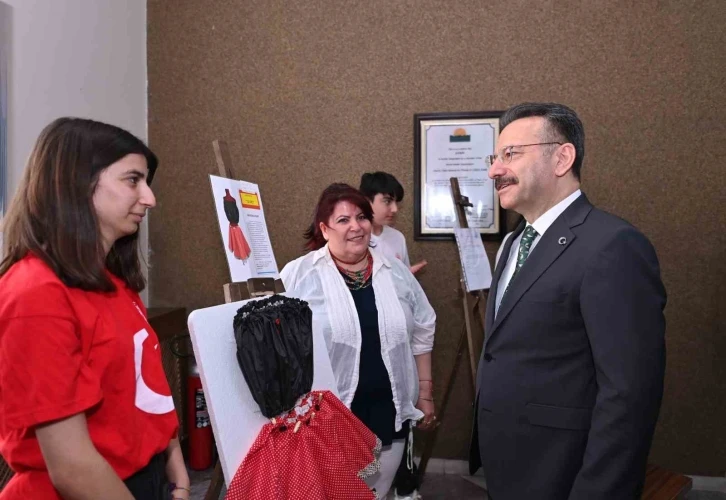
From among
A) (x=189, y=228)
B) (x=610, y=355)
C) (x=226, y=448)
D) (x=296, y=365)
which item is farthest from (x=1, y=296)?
(x=189, y=228)

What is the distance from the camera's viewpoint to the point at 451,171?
3.47m

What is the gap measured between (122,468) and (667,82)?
10.7ft

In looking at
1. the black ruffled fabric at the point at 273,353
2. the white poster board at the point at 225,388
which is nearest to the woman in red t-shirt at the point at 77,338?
the white poster board at the point at 225,388

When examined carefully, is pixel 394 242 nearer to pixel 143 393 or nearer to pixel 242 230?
pixel 242 230

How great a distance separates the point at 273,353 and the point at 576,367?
820 mm

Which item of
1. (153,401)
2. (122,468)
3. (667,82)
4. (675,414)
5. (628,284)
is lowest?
(675,414)

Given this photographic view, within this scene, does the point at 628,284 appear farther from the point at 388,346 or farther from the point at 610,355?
the point at 388,346

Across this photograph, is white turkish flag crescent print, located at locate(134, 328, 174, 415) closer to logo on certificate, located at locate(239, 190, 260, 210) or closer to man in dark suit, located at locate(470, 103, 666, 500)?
man in dark suit, located at locate(470, 103, 666, 500)

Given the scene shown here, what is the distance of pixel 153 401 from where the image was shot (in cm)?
126

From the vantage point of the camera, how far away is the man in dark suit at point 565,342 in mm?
1291

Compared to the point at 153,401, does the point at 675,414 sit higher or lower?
lower

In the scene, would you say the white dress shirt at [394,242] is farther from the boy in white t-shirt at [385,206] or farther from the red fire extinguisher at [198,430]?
the red fire extinguisher at [198,430]

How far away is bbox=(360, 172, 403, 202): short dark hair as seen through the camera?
319cm

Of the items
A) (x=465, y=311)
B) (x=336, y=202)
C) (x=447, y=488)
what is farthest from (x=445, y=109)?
(x=447, y=488)
